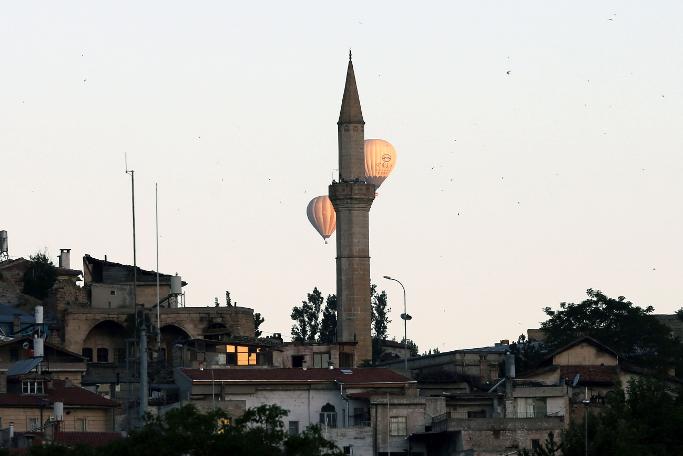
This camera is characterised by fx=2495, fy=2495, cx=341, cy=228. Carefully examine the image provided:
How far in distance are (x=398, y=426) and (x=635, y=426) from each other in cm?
1012

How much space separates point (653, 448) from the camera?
91000 mm

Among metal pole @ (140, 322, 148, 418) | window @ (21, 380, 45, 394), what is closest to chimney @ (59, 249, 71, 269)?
window @ (21, 380, 45, 394)

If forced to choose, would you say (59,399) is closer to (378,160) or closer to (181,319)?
(181,319)

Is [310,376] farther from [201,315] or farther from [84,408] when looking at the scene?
[201,315]

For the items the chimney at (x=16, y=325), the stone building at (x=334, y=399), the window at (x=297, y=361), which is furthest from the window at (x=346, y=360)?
the chimney at (x=16, y=325)

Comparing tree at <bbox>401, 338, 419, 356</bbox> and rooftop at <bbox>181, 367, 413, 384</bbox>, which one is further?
tree at <bbox>401, 338, 419, 356</bbox>

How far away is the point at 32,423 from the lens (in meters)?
98.1

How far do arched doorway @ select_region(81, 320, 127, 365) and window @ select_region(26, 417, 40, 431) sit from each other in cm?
2807

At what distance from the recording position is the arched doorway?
126875mm


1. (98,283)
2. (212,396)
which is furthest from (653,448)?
(98,283)

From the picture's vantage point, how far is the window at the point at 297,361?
117 m

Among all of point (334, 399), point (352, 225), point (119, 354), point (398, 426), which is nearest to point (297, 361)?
point (119, 354)

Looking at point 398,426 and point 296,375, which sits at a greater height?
point 296,375

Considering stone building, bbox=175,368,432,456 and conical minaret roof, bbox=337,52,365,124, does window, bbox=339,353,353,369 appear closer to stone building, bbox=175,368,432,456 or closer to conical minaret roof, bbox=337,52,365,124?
stone building, bbox=175,368,432,456
